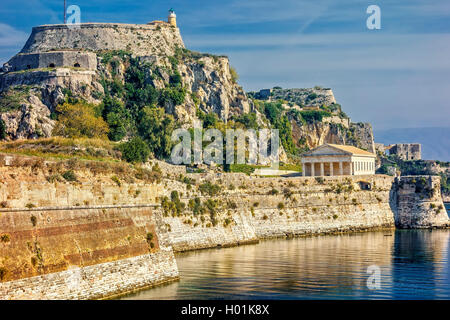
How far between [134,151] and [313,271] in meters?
18.3

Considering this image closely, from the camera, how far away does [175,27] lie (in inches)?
4225

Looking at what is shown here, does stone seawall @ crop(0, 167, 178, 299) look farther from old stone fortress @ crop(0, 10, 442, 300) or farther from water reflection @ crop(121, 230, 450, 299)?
water reflection @ crop(121, 230, 450, 299)

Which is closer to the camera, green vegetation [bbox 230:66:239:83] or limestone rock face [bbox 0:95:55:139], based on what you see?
limestone rock face [bbox 0:95:55:139]

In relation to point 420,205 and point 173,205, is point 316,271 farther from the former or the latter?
point 420,205

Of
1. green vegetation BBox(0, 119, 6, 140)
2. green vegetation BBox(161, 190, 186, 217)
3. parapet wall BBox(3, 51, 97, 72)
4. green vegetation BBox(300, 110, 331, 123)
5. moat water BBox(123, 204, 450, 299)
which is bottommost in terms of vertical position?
moat water BBox(123, 204, 450, 299)

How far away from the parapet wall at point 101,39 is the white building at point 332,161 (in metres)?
26.4

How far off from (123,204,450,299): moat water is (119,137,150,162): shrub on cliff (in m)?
8.53

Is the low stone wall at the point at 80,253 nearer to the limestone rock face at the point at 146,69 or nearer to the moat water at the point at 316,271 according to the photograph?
the moat water at the point at 316,271

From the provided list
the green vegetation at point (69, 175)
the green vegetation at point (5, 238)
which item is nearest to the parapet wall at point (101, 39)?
the green vegetation at point (69, 175)

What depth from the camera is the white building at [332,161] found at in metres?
86.4

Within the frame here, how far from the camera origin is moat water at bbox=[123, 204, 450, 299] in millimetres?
35312

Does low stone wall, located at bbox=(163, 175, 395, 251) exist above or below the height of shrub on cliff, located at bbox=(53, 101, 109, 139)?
Result: below

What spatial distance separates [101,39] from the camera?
98.4m

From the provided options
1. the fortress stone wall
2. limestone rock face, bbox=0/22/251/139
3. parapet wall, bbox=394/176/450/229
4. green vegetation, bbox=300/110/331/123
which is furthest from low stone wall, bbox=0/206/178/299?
green vegetation, bbox=300/110/331/123
